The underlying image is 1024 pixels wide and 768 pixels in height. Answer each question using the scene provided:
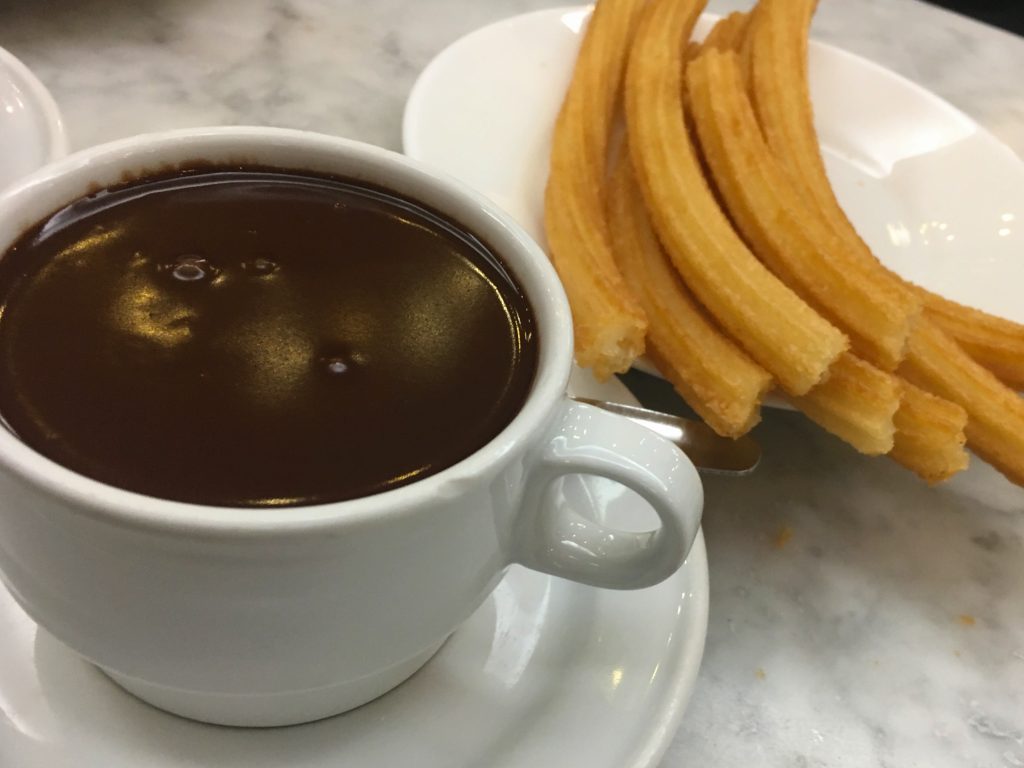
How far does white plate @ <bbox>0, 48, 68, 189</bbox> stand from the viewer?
612 millimetres

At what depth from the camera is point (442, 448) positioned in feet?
1.14

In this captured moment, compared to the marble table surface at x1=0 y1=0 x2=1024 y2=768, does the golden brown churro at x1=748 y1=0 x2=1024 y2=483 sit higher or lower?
higher

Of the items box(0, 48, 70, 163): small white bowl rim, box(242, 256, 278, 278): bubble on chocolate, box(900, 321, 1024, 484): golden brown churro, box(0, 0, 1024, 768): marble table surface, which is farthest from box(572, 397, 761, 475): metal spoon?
box(0, 48, 70, 163): small white bowl rim

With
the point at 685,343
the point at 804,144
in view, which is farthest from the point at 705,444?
the point at 804,144

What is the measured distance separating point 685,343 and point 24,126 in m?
0.48

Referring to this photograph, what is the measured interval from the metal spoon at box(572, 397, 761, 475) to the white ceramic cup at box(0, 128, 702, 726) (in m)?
0.22

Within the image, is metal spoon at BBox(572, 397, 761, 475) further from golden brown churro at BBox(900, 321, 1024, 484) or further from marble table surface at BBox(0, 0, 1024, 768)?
golden brown churro at BBox(900, 321, 1024, 484)

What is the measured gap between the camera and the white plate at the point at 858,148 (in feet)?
2.61

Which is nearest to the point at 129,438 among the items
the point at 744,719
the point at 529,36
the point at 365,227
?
the point at 365,227

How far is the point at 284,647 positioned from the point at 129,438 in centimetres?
9

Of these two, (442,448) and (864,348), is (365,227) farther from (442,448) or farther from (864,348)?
(864,348)

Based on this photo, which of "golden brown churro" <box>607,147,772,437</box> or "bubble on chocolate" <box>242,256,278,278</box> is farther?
"golden brown churro" <box>607,147,772,437</box>

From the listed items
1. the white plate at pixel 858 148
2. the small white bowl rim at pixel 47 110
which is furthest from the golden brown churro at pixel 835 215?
the small white bowl rim at pixel 47 110

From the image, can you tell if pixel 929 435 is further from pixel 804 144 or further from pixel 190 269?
pixel 190 269
